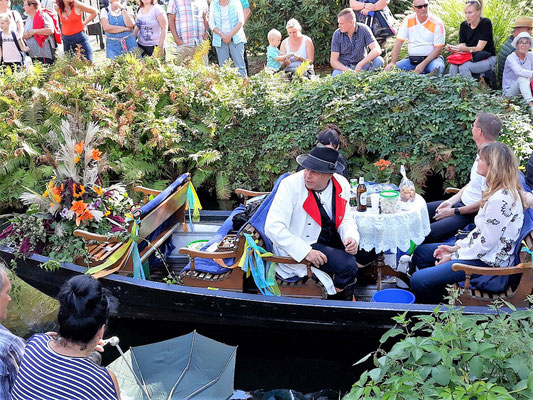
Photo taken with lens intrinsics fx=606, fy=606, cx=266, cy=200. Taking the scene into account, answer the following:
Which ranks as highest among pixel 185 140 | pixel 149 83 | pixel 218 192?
pixel 149 83

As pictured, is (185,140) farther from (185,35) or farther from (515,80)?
(515,80)

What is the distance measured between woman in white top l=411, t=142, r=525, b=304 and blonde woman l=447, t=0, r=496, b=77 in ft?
17.0

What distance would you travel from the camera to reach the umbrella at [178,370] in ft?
14.3

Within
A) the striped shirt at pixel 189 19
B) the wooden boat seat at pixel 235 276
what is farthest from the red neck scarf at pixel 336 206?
the striped shirt at pixel 189 19

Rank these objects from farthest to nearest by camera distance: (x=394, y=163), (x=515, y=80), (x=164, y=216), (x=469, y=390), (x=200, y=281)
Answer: (x=515, y=80)
(x=394, y=163)
(x=164, y=216)
(x=200, y=281)
(x=469, y=390)

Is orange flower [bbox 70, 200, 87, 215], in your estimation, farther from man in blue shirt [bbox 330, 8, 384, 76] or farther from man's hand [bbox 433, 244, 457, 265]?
man in blue shirt [bbox 330, 8, 384, 76]

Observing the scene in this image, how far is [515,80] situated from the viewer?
31.2ft

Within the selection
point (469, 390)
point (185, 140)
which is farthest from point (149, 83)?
point (469, 390)

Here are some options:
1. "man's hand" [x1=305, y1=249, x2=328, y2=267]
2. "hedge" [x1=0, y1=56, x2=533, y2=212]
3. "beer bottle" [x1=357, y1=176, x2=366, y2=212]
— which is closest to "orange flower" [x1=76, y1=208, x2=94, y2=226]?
"man's hand" [x1=305, y1=249, x2=328, y2=267]

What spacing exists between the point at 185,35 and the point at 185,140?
3.01 metres

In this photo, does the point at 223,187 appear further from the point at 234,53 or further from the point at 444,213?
the point at 444,213

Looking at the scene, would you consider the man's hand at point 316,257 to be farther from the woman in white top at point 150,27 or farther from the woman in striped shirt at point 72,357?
the woman in white top at point 150,27

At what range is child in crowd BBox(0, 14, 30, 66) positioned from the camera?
40.0ft

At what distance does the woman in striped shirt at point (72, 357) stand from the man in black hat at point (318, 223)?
2346 millimetres
